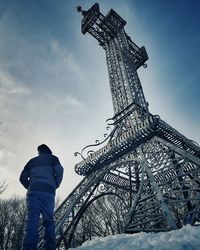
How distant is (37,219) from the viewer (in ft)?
13.5

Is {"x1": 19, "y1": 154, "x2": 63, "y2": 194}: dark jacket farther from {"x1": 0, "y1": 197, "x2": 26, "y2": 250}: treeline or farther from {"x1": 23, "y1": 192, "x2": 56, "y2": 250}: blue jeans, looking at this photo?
{"x1": 0, "y1": 197, "x2": 26, "y2": 250}: treeline

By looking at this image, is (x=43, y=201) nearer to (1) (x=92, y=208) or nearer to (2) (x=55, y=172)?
(2) (x=55, y=172)

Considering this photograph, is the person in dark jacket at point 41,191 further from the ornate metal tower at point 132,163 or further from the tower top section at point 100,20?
the tower top section at point 100,20

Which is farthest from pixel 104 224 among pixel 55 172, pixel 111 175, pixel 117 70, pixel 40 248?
pixel 55 172

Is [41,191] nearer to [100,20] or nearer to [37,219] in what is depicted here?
[37,219]

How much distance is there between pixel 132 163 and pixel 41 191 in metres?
8.80

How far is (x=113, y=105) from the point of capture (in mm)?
15109

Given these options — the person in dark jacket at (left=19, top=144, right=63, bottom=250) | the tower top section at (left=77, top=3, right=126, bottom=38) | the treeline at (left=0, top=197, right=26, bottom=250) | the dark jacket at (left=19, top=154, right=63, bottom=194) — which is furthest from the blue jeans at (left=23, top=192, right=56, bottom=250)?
the treeline at (left=0, top=197, right=26, bottom=250)

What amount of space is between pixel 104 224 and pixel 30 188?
21768mm

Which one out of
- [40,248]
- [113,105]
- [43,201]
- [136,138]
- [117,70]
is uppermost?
[117,70]

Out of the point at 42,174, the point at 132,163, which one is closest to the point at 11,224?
the point at 132,163

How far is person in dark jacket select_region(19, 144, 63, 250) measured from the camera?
4016mm

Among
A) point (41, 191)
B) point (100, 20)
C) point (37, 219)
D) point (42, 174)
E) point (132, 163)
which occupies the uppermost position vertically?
point (100, 20)

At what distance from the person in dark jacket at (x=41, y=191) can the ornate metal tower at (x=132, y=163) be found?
3.31 m
